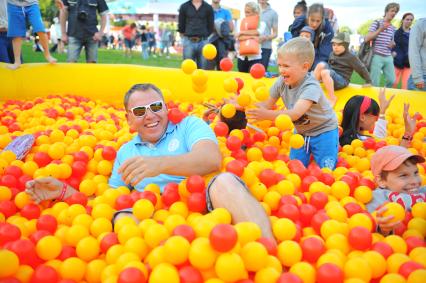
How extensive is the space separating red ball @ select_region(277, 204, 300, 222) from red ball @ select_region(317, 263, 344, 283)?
0.49m

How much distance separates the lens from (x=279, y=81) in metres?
3.18

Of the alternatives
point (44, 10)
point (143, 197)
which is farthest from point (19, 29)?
point (44, 10)

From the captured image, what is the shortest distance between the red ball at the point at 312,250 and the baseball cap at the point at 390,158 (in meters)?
0.61

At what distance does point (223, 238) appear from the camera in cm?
139

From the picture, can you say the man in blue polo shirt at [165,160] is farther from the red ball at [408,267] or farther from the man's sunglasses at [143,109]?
the red ball at [408,267]

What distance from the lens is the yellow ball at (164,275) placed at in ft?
4.57

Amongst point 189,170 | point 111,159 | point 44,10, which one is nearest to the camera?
point 189,170

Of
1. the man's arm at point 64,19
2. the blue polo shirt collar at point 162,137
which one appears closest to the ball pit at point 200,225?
the blue polo shirt collar at point 162,137

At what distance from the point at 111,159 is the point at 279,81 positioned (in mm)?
1441

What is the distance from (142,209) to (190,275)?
60 centimetres

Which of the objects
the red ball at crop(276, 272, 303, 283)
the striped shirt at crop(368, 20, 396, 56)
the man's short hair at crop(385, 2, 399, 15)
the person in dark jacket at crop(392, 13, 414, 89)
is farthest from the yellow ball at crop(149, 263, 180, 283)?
the person in dark jacket at crop(392, 13, 414, 89)

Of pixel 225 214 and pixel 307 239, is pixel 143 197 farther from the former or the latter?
pixel 307 239

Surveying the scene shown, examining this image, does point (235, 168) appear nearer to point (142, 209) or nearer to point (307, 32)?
point (142, 209)

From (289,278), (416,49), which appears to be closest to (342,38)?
(416,49)
